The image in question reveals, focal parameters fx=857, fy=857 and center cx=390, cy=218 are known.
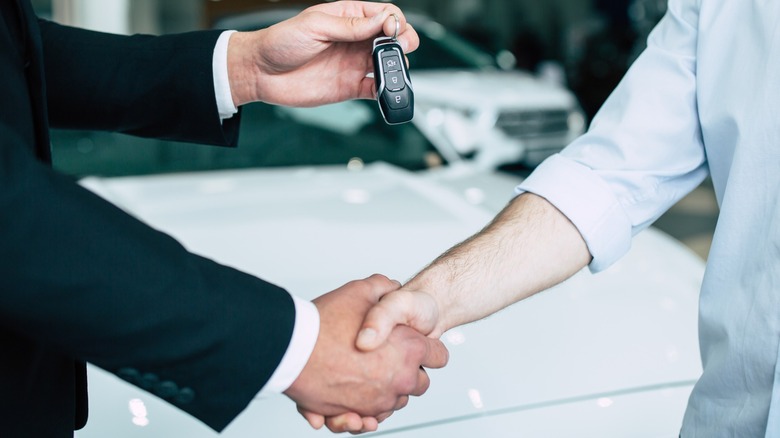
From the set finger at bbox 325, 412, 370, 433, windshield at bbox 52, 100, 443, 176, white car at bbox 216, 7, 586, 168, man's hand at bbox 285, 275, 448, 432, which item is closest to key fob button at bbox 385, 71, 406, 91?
man's hand at bbox 285, 275, 448, 432

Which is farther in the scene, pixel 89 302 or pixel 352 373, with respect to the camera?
pixel 352 373

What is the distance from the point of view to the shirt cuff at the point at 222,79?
4.41ft

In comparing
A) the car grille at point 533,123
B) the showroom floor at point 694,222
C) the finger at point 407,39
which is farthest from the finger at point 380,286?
the car grille at point 533,123

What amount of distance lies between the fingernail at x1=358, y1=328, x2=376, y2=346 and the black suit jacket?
0.38 ft

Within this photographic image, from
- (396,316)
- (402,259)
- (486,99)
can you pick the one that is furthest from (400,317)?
(486,99)

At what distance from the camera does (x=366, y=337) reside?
1035 mm

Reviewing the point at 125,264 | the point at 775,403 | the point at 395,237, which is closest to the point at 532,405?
the point at 775,403

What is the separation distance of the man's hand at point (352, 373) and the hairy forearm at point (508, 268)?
0.13m

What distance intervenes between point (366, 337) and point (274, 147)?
162 centimetres

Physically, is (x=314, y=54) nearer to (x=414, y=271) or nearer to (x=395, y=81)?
(x=395, y=81)

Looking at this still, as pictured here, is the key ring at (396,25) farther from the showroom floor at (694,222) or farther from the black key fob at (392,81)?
the showroom floor at (694,222)

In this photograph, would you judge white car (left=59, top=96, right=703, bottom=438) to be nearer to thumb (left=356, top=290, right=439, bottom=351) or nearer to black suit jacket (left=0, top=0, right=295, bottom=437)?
thumb (left=356, top=290, right=439, bottom=351)

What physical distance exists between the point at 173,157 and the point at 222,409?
167 cm

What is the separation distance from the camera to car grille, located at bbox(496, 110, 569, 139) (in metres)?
5.35
